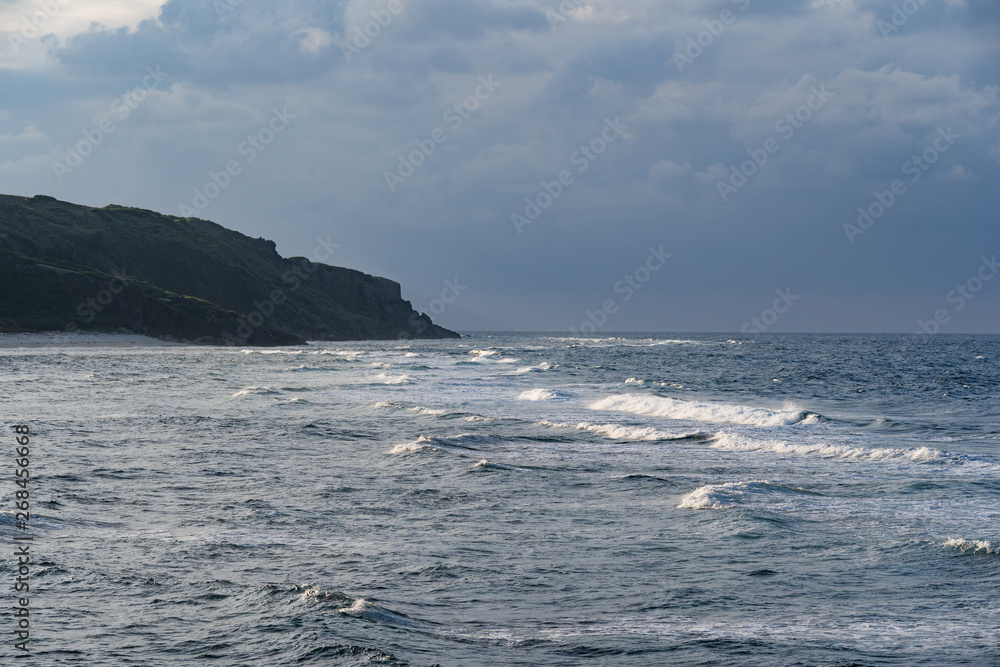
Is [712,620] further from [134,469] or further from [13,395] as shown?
[13,395]

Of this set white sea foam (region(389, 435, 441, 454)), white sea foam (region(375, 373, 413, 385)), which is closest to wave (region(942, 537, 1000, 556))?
white sea foam (region(389, 435, 441, 454))

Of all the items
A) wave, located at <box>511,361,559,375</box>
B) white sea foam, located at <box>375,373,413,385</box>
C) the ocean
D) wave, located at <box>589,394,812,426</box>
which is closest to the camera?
the ocean

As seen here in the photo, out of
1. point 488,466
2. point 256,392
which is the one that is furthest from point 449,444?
point 256,392

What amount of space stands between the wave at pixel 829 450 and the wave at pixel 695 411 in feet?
17.1

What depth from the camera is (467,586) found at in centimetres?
1080

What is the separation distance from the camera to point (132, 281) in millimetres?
132250

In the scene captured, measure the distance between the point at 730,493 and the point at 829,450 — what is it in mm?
8358

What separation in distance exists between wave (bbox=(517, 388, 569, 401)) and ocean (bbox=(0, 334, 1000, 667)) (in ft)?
35.6

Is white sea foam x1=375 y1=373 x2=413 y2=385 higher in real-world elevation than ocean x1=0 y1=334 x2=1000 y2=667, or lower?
higher

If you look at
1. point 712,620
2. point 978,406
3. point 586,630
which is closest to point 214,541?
point 586,630

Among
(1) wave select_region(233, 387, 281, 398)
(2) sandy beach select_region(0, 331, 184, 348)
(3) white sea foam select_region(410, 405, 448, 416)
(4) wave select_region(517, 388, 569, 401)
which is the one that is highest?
(2) sandy beach select_region(0, 331, 184, 348)

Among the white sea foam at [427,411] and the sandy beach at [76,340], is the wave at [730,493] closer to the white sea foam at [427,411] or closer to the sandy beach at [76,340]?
the white sea foam at [427,411]

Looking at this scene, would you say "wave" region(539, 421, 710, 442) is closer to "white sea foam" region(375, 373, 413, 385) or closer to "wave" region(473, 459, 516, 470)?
"wave" region(473, 459, 516, 470)

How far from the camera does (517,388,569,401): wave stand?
4163cm
